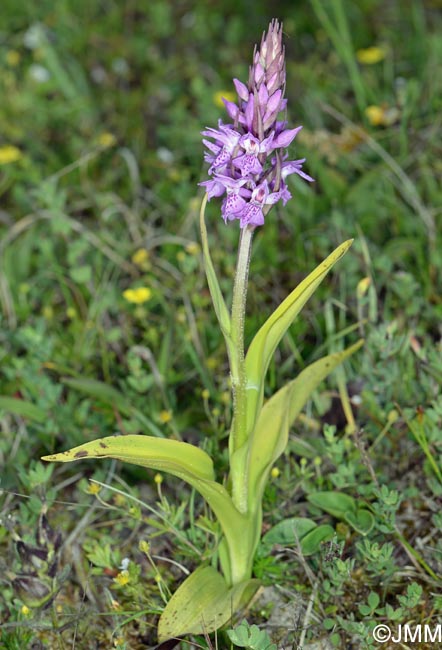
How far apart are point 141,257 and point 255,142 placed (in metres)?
1.42

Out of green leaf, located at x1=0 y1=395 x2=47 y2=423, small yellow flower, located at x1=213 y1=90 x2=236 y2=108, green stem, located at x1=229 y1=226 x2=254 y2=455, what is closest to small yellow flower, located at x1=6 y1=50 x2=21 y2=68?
small yellow flower, located at x1=213 y1=90 x2=236 y2=108

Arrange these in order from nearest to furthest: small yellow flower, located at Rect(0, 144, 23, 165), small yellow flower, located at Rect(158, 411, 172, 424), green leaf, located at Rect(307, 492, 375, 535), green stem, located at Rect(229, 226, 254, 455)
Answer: green stem, located at Rect(229, 226, 254, 455) < green leaf, located at Rect(307, 492, 375, 535) < small yellow flower, located at Rect(158, 411, 172, 424) < small yellow flower, located at Rect(0, 144, 23, 165)

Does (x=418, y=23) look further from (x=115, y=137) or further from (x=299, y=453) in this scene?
(x=299, y=453)

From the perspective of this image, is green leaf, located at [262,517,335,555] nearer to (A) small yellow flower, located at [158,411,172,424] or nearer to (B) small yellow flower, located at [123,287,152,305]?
(A) small yellow flower, located at [158,411,172,424]

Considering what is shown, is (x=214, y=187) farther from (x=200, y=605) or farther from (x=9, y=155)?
(x=9, y=155)

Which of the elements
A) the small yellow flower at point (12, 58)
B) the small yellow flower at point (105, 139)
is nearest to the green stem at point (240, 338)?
the small yellow flower at point (105, 139)

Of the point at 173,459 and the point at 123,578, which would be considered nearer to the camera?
the point at 173,459

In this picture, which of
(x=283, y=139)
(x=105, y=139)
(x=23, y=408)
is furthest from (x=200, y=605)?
(x=105, y=139)

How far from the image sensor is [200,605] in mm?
1857

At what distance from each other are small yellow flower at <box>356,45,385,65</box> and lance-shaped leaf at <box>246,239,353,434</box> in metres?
2.51

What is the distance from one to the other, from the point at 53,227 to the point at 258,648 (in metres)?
1.81

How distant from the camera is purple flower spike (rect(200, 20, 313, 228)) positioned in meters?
1.59

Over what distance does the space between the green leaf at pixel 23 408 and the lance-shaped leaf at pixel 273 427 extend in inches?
30.7

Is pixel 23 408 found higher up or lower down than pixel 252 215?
lower down
